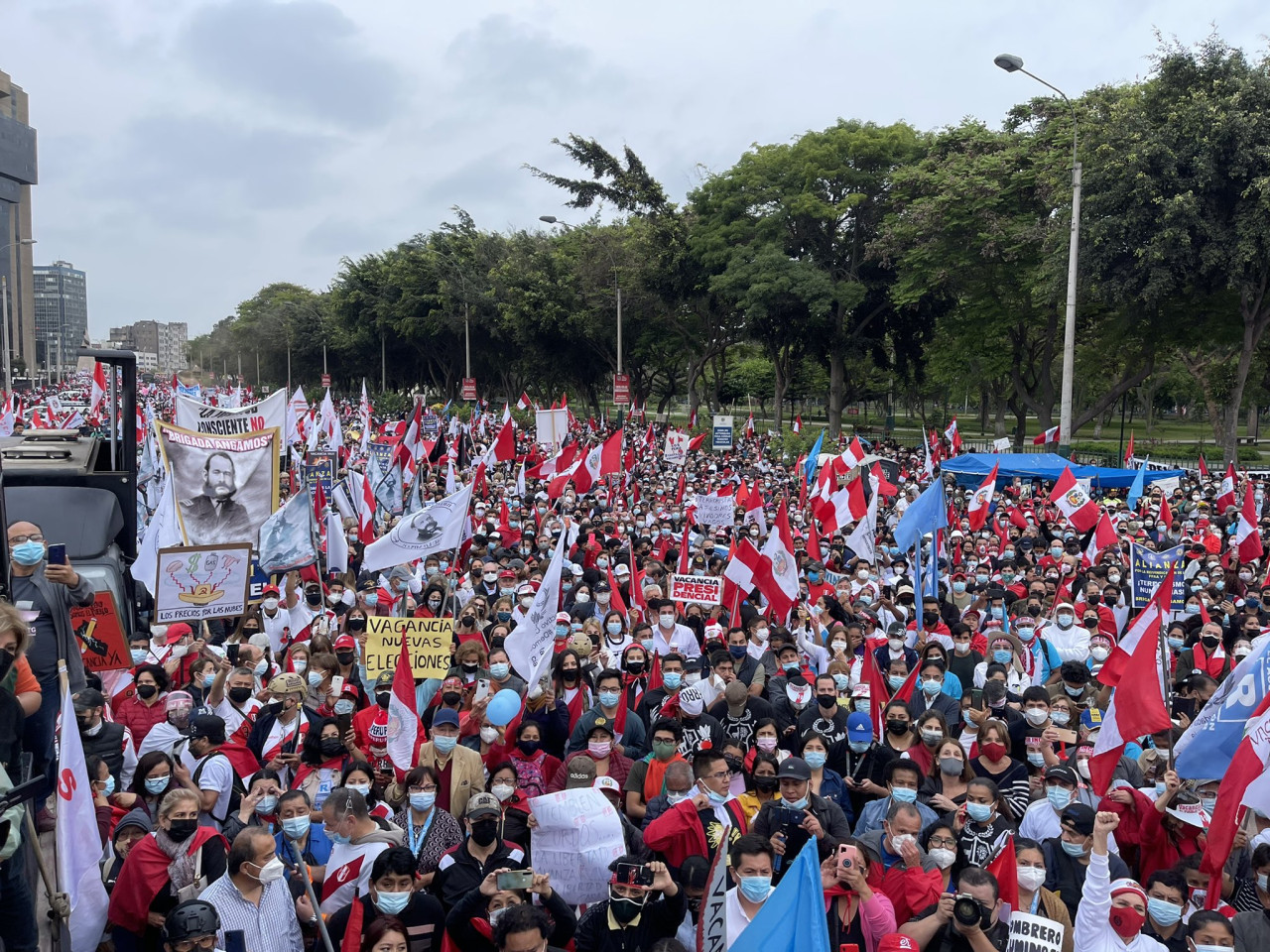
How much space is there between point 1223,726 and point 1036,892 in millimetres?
1713

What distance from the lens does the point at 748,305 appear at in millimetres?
37625

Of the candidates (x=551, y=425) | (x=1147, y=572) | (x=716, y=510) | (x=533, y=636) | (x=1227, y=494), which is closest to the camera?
(x=533, y=636)

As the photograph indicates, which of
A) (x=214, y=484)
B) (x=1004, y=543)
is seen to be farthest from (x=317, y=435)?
(x=1004, y=543)


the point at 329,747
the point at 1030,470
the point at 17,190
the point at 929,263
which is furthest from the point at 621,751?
the point at 17,190

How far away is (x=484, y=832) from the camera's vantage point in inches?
204

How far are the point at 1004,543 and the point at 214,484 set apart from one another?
11212 mm

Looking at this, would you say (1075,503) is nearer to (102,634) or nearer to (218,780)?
(102,634)

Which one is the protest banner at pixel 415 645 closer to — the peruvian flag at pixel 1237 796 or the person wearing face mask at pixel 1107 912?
the person wearing face mask at pixel 1107 912

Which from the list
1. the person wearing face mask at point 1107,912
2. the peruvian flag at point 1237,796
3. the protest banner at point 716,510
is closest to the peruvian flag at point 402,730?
the person wearing face mask at point 1107,912

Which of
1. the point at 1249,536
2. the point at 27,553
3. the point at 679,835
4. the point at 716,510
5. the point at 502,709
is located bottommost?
the point at 679,835

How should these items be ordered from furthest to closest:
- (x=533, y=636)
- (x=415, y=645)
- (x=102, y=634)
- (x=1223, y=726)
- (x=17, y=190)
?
(x=17, y=190), (x=533, y=636), (x=415, y=645), (x=102, y=634), (x=1223, y=726)

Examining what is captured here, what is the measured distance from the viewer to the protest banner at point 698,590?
11.2 metres

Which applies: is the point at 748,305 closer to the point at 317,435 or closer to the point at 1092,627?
the point at 317,435

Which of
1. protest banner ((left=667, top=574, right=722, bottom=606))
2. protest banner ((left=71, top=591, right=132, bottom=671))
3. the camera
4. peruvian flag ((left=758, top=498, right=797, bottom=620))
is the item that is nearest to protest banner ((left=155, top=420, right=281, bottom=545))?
protest banner ((left=71, top=591, right=132, bottom=671))
